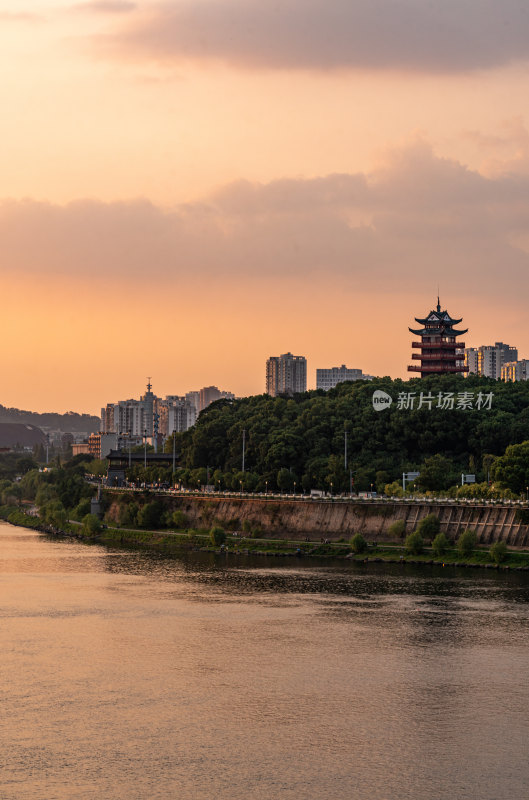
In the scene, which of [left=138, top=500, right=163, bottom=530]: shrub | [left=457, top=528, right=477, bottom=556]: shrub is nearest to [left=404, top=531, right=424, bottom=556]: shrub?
[left=457, top=528, right=477, bottom=556]: shrub

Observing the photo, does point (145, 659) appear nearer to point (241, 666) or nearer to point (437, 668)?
point (241, 666)

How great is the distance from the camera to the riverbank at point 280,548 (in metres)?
Result: 96.4

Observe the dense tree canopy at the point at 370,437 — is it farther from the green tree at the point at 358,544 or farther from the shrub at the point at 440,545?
the shrub at the point at 440,545

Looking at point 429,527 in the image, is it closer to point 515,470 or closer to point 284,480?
point 515,470

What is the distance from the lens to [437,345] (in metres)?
196

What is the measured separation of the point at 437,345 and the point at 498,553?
105 meters

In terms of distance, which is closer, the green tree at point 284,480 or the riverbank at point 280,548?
the riverbank at point 280,548

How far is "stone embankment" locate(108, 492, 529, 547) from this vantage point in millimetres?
100312

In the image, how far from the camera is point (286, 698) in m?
52.1

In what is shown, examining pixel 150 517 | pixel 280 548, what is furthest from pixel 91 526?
pixel 280 548

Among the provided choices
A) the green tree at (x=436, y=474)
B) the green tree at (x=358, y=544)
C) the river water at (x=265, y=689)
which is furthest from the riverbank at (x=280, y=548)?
the green tree at (x=436, y=474)

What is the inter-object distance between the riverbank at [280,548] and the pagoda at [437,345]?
77296 millimetres

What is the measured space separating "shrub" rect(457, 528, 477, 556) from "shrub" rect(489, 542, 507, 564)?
9.59 feet

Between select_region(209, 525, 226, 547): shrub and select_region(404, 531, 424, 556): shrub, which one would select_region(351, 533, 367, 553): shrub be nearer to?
select_region(404, 531, 424, 556): shrub
